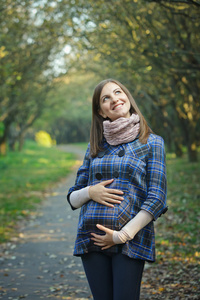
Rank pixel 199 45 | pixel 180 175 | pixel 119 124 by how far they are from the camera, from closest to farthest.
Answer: pixel 119 124 → pixel 199 45 → pixel 180 175

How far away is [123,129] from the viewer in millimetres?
2725

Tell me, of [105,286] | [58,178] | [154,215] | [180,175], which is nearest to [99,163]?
[154,215]

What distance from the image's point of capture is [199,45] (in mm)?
10539

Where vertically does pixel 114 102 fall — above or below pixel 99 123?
above

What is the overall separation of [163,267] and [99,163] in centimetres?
356

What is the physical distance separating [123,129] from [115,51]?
9673 millimetres

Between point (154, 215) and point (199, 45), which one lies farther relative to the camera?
point (199, 45)

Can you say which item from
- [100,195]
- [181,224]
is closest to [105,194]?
[100,195]

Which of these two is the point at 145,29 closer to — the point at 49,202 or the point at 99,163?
the point at 49,202

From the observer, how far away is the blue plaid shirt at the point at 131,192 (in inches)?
98.0

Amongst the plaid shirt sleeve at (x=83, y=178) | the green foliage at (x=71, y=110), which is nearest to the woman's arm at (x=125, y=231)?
the plaid shirt sleeve at (x=83, y=178)

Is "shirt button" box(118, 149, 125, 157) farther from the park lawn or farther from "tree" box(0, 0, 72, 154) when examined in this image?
"tree" box(0, 0, 72, 154)

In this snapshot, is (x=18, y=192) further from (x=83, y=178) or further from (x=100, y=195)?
(x=100, y=195)

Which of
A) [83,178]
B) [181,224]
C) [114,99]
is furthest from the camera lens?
[181,224]
